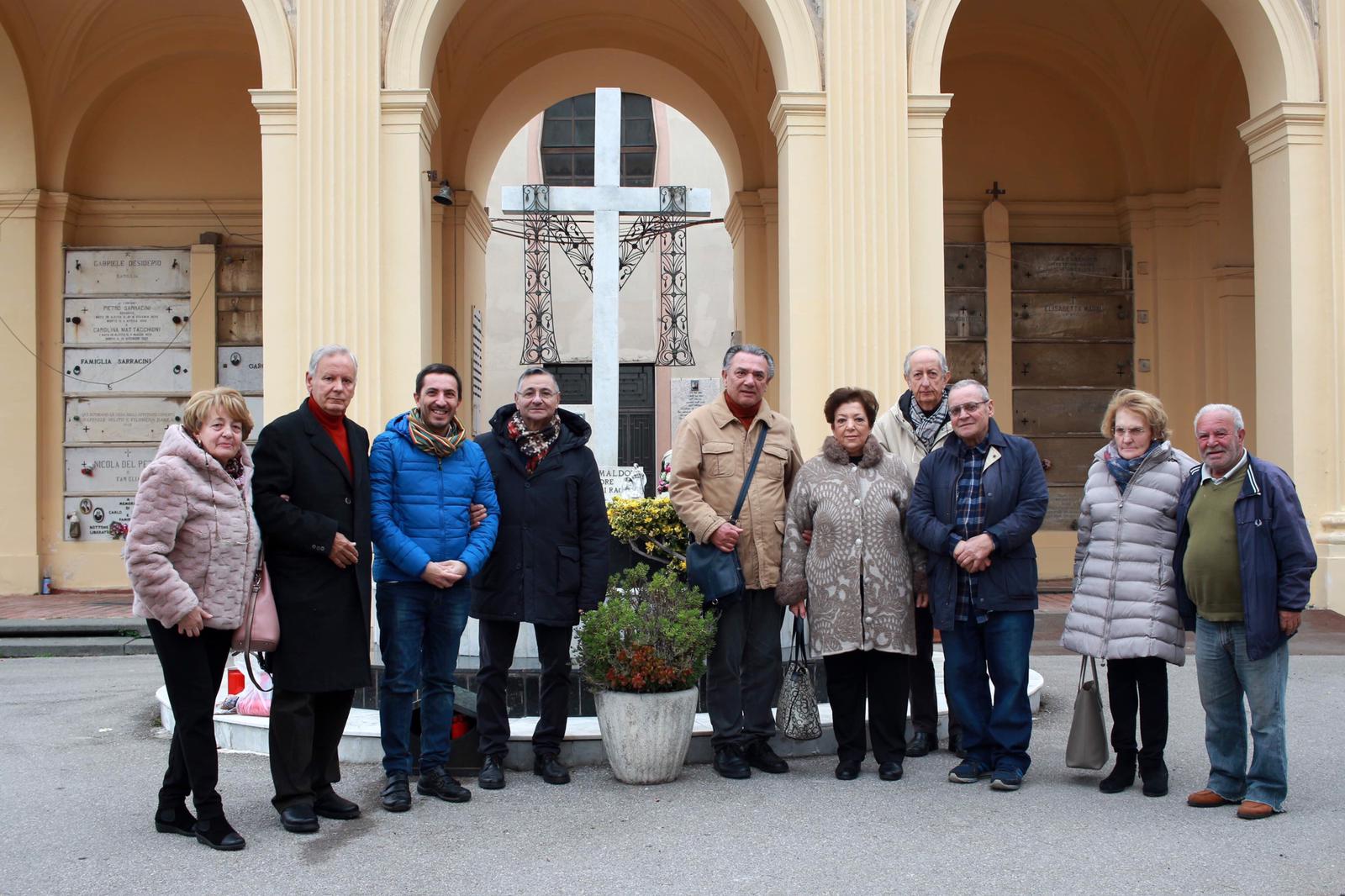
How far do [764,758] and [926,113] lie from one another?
590 centimetres

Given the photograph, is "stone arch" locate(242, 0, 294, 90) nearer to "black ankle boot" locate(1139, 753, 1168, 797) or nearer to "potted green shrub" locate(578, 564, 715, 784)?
"potted green shrub" locate(578, 564, 715, 784)

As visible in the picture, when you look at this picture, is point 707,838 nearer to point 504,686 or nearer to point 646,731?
point 646,731

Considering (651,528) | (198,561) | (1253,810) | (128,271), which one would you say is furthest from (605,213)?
(128,271)

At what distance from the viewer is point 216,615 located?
14.2ft

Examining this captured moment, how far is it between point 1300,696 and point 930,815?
3.60 m

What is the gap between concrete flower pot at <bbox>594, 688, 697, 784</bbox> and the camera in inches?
203

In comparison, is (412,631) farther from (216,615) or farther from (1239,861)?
(1239,861)

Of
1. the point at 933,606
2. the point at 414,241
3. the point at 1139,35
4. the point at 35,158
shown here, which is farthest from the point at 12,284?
the point at 1139,35

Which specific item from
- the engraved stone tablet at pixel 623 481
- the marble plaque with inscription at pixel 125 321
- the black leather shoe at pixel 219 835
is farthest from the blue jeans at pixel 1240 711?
the marble plaque with inscription at pixel 125 321

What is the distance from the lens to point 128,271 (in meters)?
12.7

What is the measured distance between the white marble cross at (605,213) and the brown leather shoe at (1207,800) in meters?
4.89

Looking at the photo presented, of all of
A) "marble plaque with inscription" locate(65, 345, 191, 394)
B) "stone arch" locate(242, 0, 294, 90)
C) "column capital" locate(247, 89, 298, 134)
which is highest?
"stone arch" locate(242, 0, 294, 90)

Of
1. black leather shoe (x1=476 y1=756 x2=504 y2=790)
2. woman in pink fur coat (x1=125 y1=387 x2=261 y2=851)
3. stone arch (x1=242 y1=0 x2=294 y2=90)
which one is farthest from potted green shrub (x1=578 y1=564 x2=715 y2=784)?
stone arch (x1=242 y1=0 x2=294 y2=90)

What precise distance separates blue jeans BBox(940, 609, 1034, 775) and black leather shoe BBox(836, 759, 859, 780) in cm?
47
